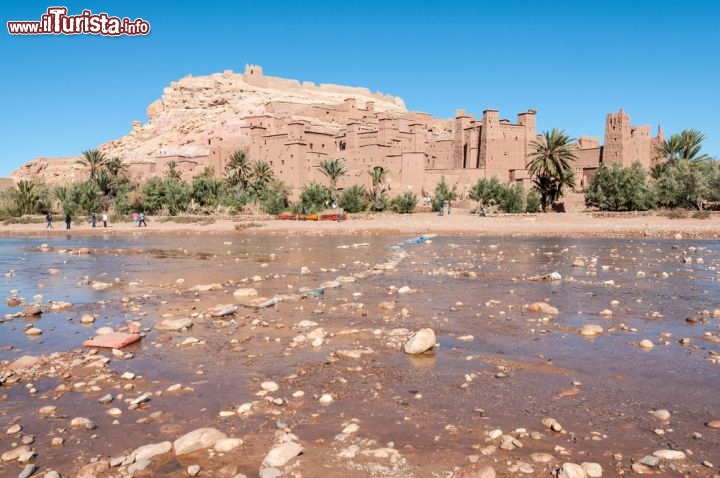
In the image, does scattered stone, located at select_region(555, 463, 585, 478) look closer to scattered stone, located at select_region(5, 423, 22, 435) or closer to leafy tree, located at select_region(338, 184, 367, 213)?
scattered stone, located at select_region(5, 423, 22, 435)

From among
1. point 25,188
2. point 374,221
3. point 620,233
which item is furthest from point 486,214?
point 25,188

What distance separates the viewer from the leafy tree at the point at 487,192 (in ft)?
148

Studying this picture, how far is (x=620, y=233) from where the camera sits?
93.9 ft

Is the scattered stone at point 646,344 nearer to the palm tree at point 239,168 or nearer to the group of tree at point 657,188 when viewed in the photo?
the group of tree at point 657,188

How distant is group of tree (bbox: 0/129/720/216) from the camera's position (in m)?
37.8

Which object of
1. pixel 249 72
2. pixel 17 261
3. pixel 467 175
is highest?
pixel 249 72

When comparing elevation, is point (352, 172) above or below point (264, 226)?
above

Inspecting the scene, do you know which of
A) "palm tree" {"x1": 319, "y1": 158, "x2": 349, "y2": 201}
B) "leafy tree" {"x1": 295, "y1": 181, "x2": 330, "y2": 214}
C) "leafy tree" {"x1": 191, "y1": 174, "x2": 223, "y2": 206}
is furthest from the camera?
"palm tree" {"x1": 319, "y1": 158, "x2": 349, "y2": 201}

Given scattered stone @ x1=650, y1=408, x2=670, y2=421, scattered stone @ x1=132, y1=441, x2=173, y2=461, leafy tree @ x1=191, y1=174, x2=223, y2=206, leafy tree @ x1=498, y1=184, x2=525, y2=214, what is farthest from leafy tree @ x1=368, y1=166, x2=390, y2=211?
scattered stone @ x1=132, y1=441, x2=173, y2=461

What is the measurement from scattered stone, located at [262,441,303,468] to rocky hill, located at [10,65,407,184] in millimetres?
63318

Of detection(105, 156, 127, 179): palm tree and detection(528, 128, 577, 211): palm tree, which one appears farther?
detection(105, 156, 127, 179): palm tree

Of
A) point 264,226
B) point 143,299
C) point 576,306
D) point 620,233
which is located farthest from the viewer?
point 264,226

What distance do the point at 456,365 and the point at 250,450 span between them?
247cm

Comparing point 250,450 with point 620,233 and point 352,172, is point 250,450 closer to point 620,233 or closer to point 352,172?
point 620,233
